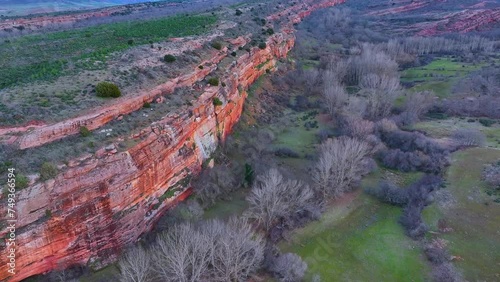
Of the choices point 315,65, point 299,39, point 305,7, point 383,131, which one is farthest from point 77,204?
point 305,7

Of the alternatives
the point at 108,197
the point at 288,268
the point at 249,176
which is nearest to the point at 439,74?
the point at 249,176

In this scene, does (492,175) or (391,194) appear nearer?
(391,194)

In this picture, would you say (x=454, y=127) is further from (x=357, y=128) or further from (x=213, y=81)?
(x=213, y=81)

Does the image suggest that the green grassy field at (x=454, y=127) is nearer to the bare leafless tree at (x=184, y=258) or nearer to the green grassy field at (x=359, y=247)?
the green grassy field at (x=359, y=247)

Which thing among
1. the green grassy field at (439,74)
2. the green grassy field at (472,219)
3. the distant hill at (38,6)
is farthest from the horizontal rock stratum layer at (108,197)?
the distant hill at (38,6)

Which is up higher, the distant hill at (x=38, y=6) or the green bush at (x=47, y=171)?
the distant hill at (x=38, y=6)

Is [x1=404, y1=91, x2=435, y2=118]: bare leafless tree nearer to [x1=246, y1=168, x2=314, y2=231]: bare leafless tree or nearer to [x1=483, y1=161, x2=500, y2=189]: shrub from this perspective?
[x1=483, y1=161, x2=500, y2=189]: shrub
